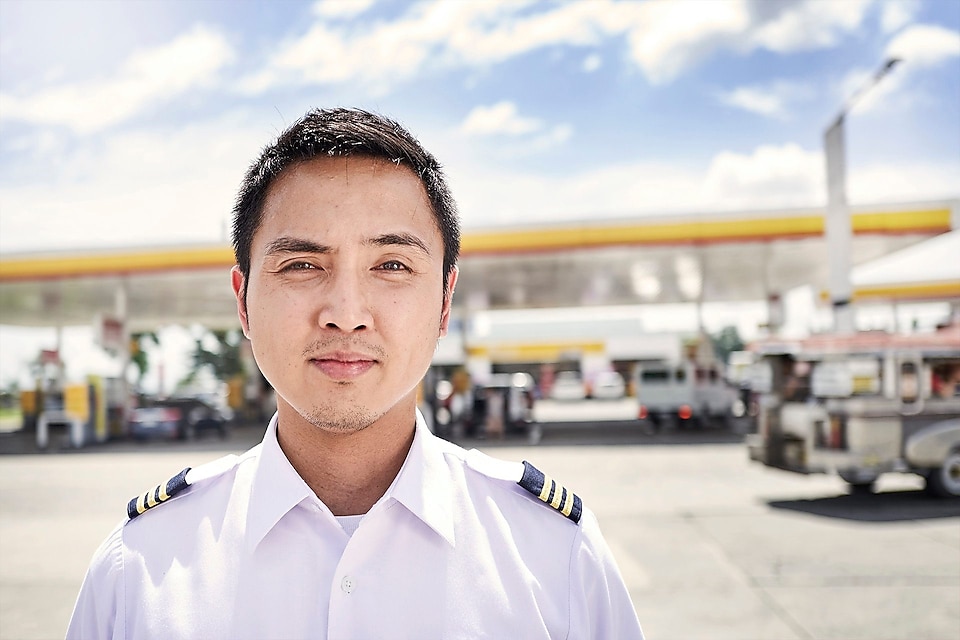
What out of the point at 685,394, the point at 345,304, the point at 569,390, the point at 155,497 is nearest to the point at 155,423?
the point at 685,394

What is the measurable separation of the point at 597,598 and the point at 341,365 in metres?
0.65

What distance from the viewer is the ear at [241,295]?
1.55 meters

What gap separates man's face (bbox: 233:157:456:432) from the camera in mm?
1387

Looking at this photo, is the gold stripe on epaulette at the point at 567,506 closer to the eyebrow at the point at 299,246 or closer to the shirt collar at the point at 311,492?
the shirt collar at the point at 311,492

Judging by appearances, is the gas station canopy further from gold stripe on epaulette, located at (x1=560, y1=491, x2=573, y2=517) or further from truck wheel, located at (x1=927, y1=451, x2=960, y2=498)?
gold stripe on epaulette, located at (x1=560, y1=491, x2=573, y2=517)

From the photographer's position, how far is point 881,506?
858cm

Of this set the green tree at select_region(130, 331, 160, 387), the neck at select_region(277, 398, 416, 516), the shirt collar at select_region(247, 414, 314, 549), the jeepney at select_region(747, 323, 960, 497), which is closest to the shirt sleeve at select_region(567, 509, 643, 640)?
the neck at select_region(277, 398, 416, 516)

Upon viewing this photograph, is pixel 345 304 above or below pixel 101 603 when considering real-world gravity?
above

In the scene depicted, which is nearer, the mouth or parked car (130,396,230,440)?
the mouth

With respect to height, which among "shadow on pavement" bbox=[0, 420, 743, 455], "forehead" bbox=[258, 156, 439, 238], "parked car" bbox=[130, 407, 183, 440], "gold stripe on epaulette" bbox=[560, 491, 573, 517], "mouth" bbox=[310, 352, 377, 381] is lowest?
"shadow on pavement" bbox=[0, 420, 743, 455]

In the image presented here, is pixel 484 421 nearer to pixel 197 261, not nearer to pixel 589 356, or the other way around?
pixel 197 261

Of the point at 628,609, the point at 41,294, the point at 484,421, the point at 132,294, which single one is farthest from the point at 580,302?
the point at 628,609

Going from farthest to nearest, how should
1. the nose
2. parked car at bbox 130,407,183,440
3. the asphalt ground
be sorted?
parked car at bbox 130,407,183,440, the asphalt ground, the nose

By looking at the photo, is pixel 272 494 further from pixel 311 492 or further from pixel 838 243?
pixel 838 243
